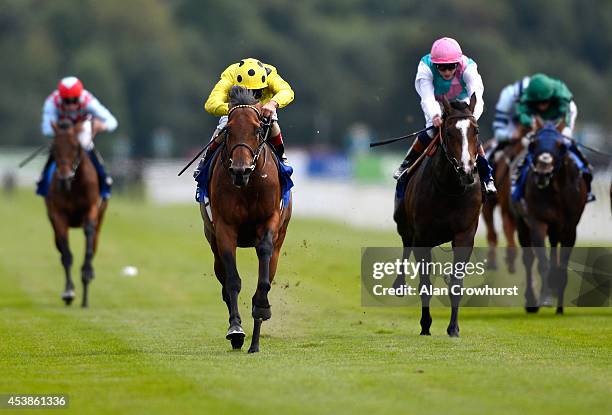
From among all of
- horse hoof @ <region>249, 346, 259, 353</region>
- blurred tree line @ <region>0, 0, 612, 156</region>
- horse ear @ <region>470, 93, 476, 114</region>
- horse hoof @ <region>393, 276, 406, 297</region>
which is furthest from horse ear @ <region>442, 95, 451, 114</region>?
blurred tree line @ <region>0, 0, 612, 156</region>

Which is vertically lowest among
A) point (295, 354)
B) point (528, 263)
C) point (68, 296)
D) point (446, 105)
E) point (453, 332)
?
point (295, 354)

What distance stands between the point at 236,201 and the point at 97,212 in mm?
7547

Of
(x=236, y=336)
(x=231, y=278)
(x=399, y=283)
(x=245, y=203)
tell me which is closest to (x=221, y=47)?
(x=399, y=283)

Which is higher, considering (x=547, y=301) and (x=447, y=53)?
(x=447, y=53)

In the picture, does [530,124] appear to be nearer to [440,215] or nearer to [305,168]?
[440,215]

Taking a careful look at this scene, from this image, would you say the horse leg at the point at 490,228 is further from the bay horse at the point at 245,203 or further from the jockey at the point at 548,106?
the bay horse at the point at 245,203

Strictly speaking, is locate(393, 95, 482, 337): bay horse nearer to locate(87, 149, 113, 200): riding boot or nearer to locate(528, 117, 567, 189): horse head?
locate(528, 117, 567, 189): horse head

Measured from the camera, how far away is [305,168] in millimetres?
53875

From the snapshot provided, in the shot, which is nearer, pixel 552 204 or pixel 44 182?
pixel 552 204

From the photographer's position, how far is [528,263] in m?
17.3

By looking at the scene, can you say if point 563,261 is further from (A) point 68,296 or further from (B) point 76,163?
(B) point 76,163

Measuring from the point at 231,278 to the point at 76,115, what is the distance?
774cm

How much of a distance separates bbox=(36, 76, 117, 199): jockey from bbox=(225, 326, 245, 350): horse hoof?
734 centimetres

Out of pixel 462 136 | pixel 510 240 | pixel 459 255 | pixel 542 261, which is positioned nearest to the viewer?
pixel 462 136
